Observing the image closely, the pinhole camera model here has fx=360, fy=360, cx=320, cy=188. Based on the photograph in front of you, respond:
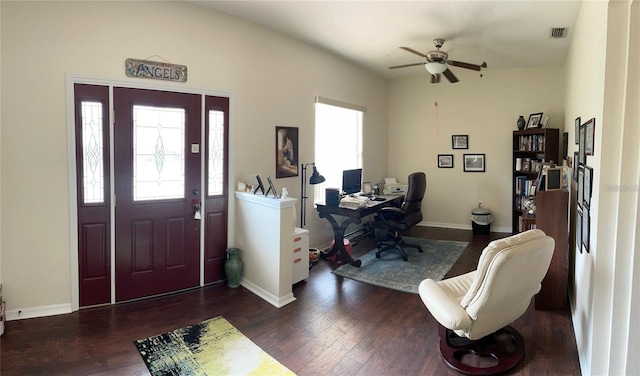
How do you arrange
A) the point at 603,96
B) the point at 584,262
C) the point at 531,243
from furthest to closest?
the point at 584,262
the point at 531,243
the point at 603,96

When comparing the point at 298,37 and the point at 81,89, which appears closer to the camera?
the point at 81,89

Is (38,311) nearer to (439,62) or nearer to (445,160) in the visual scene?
(439,62)

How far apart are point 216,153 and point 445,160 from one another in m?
4.46

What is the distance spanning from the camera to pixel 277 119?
431 centimetres

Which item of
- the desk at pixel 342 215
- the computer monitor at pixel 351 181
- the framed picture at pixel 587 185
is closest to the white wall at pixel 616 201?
the framed picture at pixel 587 185

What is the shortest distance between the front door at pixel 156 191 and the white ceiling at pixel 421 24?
46.4 inches

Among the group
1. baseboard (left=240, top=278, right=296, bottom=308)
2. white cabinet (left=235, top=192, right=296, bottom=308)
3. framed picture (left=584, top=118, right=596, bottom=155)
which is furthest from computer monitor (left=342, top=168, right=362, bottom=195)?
framed picture (left=584, top=118, right=596, bottom=155)

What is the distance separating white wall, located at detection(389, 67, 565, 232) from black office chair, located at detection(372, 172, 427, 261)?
2.04 m

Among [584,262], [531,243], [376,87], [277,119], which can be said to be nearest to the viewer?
[531,243]

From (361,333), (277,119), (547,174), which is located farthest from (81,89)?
(547,174)

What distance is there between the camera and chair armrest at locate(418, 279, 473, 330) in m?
2.18

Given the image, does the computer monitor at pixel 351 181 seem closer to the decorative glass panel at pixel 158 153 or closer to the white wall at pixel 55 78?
the white wall at pixel 55 78

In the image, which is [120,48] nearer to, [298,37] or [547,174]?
[298,37]

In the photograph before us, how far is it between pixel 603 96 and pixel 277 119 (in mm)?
3144
